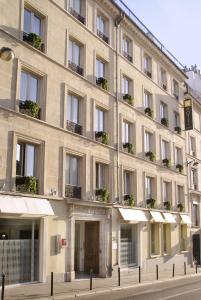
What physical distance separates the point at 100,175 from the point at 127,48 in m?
9.56

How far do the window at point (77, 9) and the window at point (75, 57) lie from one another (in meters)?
1.52

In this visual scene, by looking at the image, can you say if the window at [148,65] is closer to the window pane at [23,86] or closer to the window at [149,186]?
the window at [149,186]

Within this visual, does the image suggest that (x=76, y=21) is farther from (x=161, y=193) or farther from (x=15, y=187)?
(x=161, y=193)

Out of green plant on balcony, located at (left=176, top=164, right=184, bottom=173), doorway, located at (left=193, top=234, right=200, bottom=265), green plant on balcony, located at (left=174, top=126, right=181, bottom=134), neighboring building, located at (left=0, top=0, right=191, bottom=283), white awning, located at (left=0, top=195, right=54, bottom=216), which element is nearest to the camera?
white awning, located at (left=0, top=195, right=54, bottom=216)

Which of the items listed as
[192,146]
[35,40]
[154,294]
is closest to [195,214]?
[192,146]

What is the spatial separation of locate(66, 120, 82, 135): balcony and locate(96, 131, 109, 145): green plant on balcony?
1.51 m

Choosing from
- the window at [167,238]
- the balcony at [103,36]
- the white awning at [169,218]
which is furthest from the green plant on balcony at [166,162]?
the balcony at [103,36]

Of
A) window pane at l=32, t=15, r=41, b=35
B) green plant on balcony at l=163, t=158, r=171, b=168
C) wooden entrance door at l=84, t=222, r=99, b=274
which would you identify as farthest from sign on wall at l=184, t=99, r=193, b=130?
window pane at l=32, t=15, r=41, b=35

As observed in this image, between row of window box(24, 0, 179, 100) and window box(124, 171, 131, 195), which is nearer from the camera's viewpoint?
row of window box(24, 0, 179, 100)

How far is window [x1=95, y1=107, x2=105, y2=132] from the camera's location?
24.2 meters

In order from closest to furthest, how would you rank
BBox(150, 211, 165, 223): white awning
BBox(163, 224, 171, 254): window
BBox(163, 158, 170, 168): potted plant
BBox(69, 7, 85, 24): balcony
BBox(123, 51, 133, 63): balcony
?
BBox(69, 7, 85, 24): balcony → BBox(150, 211, 165, 223): white awning → BBox(123, 51, 133, 63): balcony → BBox(163, 224, 171, 254): window → BBox(163, 158, 170, 168): potted plant

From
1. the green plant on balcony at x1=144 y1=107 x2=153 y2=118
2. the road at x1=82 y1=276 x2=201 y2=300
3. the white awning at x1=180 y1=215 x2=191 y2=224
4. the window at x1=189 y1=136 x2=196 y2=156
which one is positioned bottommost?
the road at x1=82 y1=276 x2=201 y2=300

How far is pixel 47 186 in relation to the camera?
19.5 metres

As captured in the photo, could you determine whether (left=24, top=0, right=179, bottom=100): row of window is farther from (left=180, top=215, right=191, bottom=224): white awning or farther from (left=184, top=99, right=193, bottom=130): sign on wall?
(left=180, top=215, right=191, bottom=224): white awning
